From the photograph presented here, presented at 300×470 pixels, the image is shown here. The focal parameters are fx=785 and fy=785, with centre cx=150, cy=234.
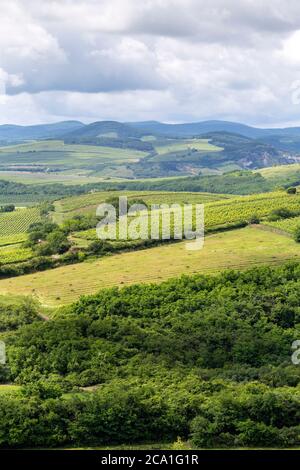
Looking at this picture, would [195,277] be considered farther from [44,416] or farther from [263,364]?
[44,416]

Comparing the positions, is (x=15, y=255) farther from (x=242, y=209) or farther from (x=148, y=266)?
(x=242, y=209)

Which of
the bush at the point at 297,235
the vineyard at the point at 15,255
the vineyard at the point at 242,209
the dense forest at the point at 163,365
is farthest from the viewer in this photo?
the vineyard at the point at 242,209

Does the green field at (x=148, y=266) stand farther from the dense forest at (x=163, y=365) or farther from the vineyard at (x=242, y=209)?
the vineyard at (x=242, y=209)

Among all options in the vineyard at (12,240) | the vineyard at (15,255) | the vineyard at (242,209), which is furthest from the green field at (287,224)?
the vineyard at (12,240)

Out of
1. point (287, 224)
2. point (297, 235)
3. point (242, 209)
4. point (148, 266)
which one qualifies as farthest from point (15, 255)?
point (242, 209)

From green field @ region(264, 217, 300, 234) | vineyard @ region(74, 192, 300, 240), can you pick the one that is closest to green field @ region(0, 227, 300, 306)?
green field @ region(264, 217, 300, 234)
